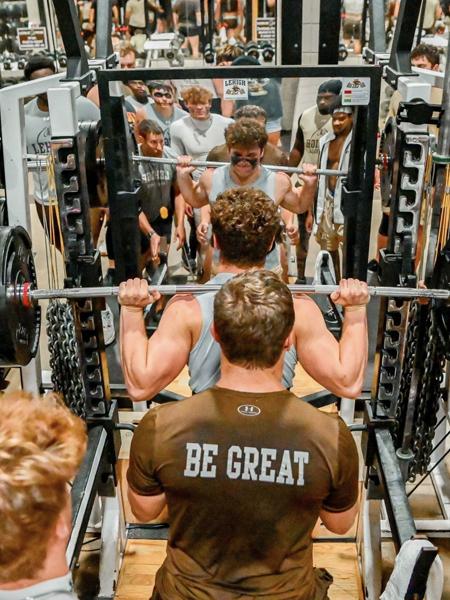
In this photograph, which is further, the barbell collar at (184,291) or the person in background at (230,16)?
the person in background at (230,16)

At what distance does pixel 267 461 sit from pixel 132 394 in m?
0.76

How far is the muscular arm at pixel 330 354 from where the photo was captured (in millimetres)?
2207

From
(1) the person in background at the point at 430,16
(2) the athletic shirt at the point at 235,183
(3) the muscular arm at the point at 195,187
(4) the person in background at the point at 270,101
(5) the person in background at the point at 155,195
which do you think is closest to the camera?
(2) the athletic shirt at the point at 235,183

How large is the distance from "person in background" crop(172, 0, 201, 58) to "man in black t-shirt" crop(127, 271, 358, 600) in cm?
1009

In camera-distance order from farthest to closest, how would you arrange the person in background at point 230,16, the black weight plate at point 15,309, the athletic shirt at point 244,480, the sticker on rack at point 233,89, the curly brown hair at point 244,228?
the person in background at point 230,16, the sticker on rack at point 233,89, the black weight plate at point 15,309, the curly brown hair at point 244,228, the athletic shirt at point 244,480

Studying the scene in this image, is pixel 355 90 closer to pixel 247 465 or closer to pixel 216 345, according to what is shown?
pixel 216 345

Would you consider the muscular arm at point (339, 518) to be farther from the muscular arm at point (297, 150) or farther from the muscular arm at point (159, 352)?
the muscular arm at point (297, 150)

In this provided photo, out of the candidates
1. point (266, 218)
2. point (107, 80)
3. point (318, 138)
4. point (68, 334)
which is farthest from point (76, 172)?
point (318, 138)

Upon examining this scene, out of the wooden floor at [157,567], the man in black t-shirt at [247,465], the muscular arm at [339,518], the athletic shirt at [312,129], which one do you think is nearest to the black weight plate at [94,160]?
A: the athletic shirt at [312,129]

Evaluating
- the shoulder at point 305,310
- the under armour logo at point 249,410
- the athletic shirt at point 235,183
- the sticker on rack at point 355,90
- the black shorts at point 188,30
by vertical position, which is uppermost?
the black shorts at point 188,30

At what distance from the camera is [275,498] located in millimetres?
1603

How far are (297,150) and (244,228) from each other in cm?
239

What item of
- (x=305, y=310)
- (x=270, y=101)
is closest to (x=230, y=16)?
(x=270, y=101)

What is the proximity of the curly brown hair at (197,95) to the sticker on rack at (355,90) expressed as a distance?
1311 millimetres
